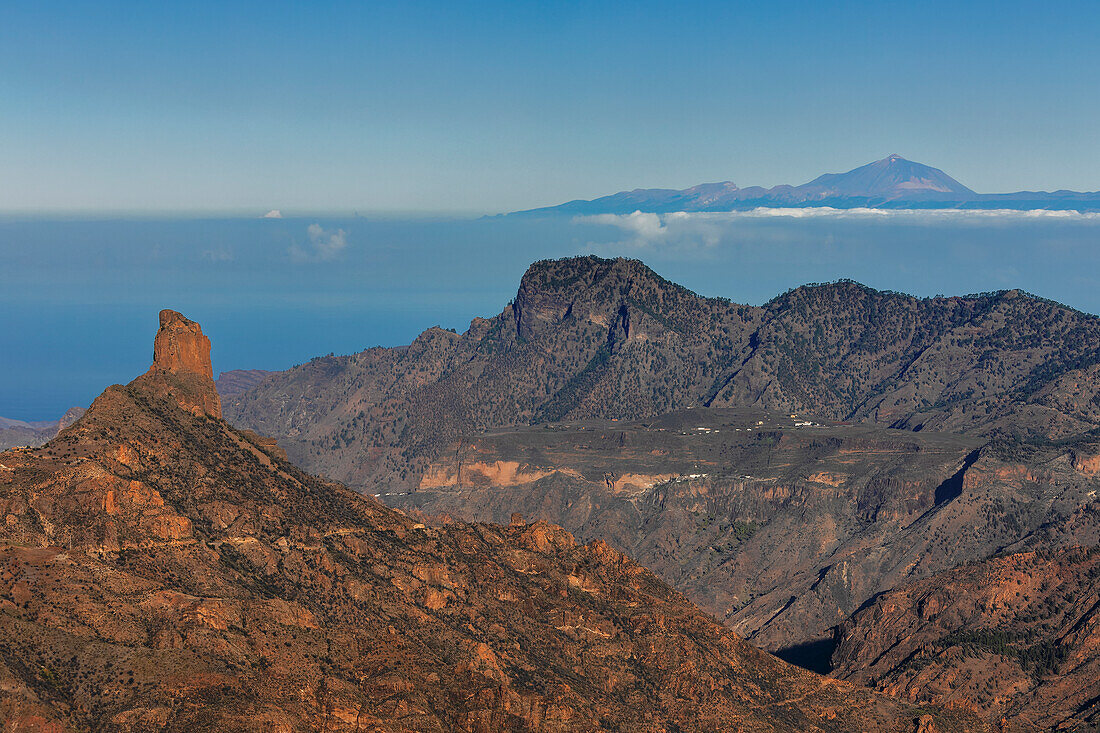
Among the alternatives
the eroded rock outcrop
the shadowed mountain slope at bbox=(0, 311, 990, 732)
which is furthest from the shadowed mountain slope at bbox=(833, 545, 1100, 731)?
the eroded rock outcrop

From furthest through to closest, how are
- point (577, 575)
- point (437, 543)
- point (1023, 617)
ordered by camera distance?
1. point (1023, 617)
2. point (577, 575)
3. point (437, 543)

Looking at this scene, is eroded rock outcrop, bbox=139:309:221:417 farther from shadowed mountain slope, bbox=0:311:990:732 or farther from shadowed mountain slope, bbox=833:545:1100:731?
shadowed mountain slope, bbox=833:545:1100:731

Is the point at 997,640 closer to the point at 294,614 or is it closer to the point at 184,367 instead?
the point at 294,614

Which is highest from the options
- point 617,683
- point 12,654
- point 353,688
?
point 12,654

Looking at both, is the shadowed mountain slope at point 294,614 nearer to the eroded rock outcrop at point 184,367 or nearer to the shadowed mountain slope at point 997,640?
the eroded rock outcrop at point 184,367

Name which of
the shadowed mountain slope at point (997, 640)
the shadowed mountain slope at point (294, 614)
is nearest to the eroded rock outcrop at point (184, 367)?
the shadowed mountain slope at point (294, 614)

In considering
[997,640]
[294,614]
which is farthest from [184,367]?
[997,640]

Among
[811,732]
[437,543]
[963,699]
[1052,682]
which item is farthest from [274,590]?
[1052,682]

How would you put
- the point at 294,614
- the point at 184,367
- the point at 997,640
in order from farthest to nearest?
1. the point at 997,640
2. the point at 184,367
3. the point at 294,614

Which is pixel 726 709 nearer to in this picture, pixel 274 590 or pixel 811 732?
pixel 811 732
